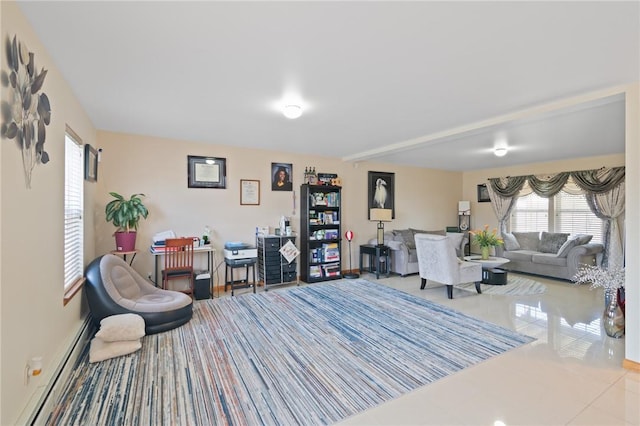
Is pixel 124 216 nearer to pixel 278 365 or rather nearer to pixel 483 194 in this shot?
pixel 278 365

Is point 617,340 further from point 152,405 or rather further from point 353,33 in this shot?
point 152,405

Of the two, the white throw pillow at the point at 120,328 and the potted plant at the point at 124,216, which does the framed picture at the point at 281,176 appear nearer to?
the potted plant at the point at 124,216

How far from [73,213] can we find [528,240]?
800 cm

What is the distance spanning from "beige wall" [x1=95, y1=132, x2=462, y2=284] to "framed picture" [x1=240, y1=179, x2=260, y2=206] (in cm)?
7

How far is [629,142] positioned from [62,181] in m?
4.76

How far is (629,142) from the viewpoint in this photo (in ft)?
8.24

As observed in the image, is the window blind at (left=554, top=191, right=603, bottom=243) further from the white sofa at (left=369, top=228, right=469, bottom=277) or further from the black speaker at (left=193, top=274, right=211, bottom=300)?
the black speaker at (left=193, top=274, right=211, bottom=300)

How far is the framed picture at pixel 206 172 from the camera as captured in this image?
4.83 meters

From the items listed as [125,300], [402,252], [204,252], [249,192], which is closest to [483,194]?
[402,252]

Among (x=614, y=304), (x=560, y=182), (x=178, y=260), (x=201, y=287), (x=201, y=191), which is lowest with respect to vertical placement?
(x=201, y=287)

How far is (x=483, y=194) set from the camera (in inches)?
308

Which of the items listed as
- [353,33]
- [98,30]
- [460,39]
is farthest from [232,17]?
[460,39]

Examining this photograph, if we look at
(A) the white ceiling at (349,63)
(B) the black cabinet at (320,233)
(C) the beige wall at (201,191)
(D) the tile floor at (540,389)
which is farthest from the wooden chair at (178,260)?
(D) the tile floor at (540,389)

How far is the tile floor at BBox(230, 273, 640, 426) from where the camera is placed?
75.7 inches
